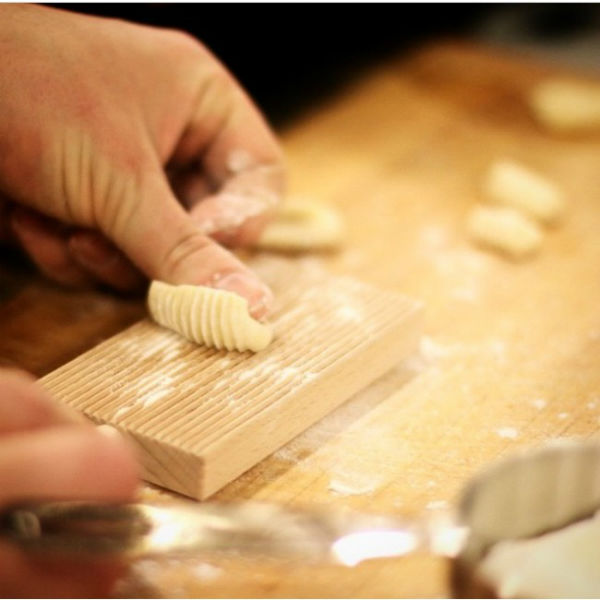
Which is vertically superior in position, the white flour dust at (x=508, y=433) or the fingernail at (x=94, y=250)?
the fingernail at (x=94, y=250)

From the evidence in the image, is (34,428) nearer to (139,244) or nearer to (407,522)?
(407,522)

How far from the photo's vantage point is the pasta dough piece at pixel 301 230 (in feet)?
3.98

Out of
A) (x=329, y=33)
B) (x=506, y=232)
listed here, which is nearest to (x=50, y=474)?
(x=506, y=232)

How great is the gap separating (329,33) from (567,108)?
413mm

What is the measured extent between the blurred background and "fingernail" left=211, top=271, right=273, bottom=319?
0.51m

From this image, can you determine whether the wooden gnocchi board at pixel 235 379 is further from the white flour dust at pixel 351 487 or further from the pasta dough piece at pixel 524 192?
the pasta dough piece at pixel 524 192

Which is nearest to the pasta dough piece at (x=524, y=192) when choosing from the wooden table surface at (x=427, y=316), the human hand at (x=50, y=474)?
the wooden table surface at (x=427, y=316)

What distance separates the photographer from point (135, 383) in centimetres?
88

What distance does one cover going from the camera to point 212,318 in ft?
2.99

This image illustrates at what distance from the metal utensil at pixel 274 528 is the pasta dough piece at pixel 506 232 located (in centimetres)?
57

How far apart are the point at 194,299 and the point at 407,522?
1.16ft

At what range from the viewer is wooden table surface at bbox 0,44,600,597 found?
0.82 meters

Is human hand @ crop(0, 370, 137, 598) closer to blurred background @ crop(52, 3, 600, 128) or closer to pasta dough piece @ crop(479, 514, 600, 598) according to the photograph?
pasta dough piece @ crop(479, 514, 600, 598)

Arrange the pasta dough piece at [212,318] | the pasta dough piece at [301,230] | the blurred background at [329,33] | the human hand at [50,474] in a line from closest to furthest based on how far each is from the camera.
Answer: the human hand at [50,474] → the pasta dough piece at [212,318] → the pasta dough piece at [301,230] → the blurred background at [329,33]
